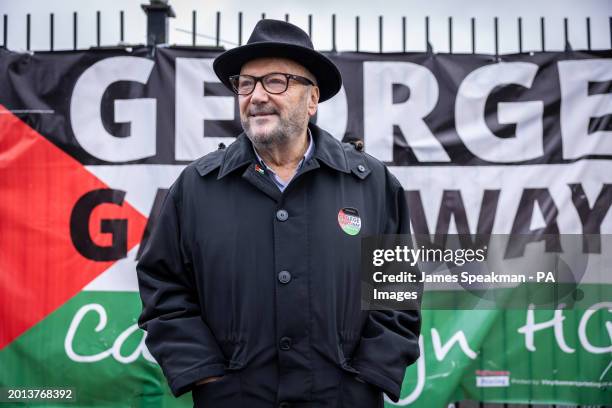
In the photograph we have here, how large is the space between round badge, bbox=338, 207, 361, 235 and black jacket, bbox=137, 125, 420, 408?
0.02 m

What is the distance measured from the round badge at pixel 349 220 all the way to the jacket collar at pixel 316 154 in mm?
166

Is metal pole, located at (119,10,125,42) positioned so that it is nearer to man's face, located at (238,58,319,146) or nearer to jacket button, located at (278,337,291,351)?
man's face, located at (238,58,319,146)

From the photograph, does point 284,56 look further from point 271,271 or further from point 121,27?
Answer: point 121,27

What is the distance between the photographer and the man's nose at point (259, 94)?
7.23ft

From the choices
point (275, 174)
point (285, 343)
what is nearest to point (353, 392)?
point (285, 343)

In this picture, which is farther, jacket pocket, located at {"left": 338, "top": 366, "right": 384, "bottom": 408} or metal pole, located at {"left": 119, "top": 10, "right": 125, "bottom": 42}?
metal pole, located at {"left": 119, "top": 10, "right": 125, "bottom": 42}

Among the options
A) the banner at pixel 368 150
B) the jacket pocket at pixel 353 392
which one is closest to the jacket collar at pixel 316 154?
the jacket pocket at pixel 353 392

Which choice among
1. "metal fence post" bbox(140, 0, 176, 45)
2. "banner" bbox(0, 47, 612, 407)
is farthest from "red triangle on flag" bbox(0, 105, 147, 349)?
"metal fence post" bbox(140, 0, 176, 45)

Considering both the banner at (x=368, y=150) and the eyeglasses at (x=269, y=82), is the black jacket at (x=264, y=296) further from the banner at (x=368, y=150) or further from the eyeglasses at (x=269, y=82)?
the banner at (x=368, y=150)

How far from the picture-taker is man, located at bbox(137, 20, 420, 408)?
80.7 inches

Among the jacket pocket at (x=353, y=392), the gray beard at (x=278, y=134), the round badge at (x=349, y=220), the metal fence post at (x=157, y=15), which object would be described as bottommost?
the jacket pocket at (x=353, y=392)

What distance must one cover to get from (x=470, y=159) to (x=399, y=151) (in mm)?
521

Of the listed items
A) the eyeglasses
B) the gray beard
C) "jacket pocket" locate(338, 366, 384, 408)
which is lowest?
"jacket pocket" locate(338, 366, 384, 408)

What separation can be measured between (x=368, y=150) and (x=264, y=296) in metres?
2.36
